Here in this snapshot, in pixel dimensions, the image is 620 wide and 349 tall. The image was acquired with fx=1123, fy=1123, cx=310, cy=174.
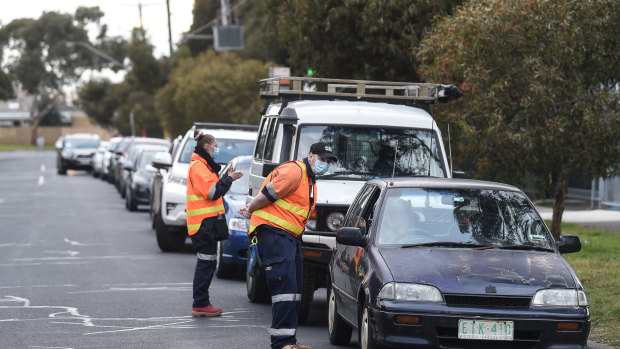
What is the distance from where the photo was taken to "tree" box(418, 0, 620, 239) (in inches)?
506

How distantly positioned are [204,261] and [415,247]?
3.55m

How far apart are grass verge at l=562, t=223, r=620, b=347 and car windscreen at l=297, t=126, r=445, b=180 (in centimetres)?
215

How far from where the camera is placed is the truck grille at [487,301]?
7.75 m

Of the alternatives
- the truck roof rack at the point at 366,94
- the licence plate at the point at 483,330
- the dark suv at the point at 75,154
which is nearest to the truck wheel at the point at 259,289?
the truck roof rack at the point at 366,94

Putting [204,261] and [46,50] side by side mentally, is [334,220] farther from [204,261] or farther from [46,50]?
[46,50]

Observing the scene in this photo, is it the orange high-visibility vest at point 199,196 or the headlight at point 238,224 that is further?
the headlight at point 238,224

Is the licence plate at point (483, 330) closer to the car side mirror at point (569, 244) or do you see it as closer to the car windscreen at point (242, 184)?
the car side mirror at point (569, 244)

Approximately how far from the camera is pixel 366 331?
8.19 metres

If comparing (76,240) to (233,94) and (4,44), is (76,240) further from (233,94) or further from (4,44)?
(4,44)

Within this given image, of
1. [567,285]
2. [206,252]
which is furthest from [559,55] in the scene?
[567,285]

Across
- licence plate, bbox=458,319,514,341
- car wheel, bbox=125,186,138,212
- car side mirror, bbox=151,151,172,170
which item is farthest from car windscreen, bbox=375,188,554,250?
car wheel, bbox=125,186,138,212

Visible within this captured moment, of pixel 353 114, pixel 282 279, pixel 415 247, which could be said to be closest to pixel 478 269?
pixel 415 247

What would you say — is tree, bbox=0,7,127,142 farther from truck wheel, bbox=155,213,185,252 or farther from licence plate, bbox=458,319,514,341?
licence plate, bbox=458,319,514,341

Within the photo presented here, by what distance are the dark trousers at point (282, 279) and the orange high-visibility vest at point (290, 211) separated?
6 centimetres
